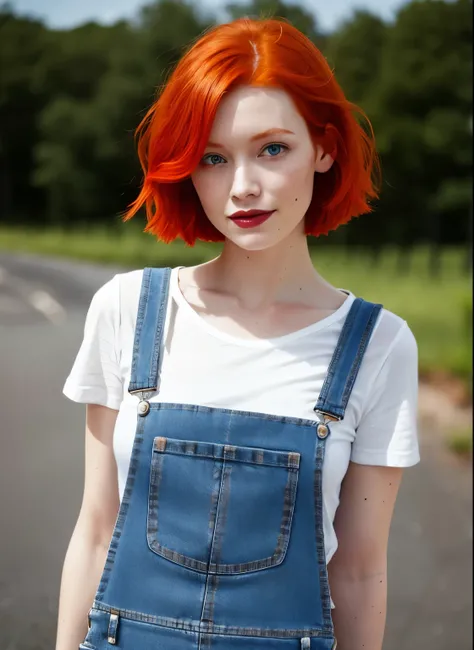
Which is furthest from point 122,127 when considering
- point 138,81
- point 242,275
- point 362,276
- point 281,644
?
point 362,276

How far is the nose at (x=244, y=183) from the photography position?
0.99 m

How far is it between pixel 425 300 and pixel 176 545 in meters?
6.55

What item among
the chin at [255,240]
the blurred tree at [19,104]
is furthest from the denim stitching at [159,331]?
the blurred tree at [19,104]

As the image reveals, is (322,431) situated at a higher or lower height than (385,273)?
lower

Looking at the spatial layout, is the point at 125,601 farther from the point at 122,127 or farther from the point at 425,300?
the point at 425,300

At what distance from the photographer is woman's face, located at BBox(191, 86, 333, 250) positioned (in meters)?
0.98

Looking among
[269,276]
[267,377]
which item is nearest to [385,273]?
[269,276]

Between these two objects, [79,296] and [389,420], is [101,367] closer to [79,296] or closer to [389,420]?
[389,420]

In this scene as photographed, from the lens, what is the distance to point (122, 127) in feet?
13.8

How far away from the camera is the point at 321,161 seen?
3.50 feet

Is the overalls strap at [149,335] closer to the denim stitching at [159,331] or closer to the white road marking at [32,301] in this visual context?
the denim stitching at [159,331]

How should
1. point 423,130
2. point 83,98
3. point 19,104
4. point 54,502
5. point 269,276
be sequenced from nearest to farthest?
point 269,276 → point 54,502 → point 19,104 → point 83,98 → point 423,130

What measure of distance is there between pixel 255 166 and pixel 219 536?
1.38ft

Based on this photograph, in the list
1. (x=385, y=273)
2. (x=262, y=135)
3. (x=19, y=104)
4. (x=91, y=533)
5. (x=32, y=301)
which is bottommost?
(x=91, y=533)
